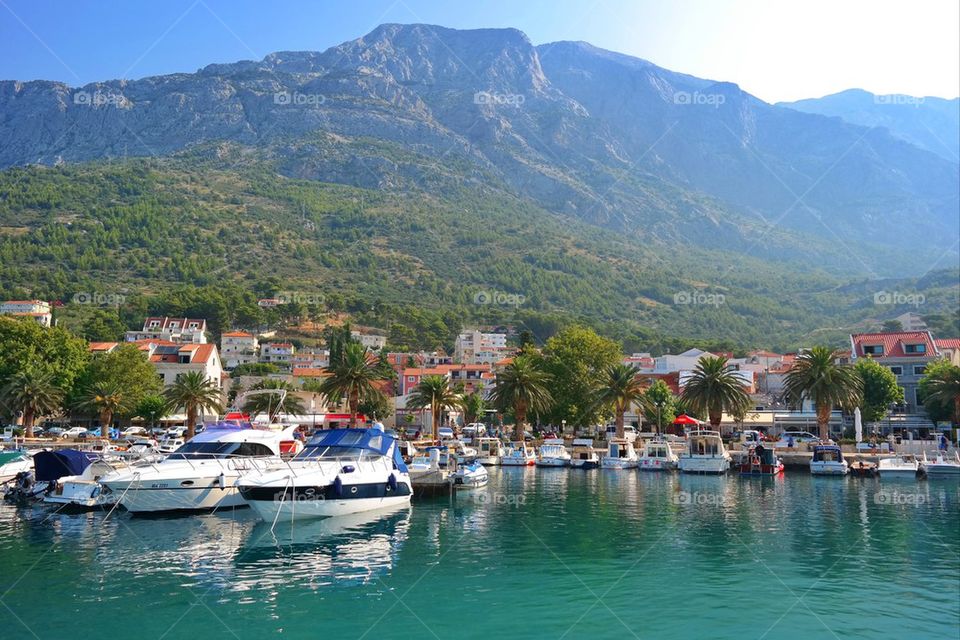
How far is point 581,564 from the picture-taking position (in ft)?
72.7

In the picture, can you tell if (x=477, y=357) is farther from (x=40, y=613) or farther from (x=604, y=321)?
(x=40, y=613)

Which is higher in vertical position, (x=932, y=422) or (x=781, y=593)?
(x=932, y=422)

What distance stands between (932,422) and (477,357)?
85136 millimetres

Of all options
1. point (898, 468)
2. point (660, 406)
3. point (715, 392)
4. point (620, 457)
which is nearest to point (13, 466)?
point (620, 457)

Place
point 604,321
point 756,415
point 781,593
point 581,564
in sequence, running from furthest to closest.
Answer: point 604,321 < point 756,415 < point 581,564 < point 781,593

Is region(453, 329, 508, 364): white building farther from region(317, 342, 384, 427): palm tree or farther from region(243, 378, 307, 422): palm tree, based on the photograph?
region(317, 342, 384, 427): palm tree

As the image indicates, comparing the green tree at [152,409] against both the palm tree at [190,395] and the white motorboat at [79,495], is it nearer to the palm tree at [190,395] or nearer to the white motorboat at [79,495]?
the palm tree at [190,395]

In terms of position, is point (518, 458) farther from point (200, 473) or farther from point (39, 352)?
point (39, 352)

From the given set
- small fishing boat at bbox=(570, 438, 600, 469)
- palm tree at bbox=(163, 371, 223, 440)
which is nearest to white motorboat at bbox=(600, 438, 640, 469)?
small fishing boat at bbox=(570, 438, 600, 469)

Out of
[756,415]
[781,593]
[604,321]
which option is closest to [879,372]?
[756,415]

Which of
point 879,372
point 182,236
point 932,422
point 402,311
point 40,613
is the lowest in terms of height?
point 40,613

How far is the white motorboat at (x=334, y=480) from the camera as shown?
27859 mm

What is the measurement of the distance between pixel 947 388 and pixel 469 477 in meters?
43.3

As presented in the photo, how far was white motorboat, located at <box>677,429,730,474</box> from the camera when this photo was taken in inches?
2122
